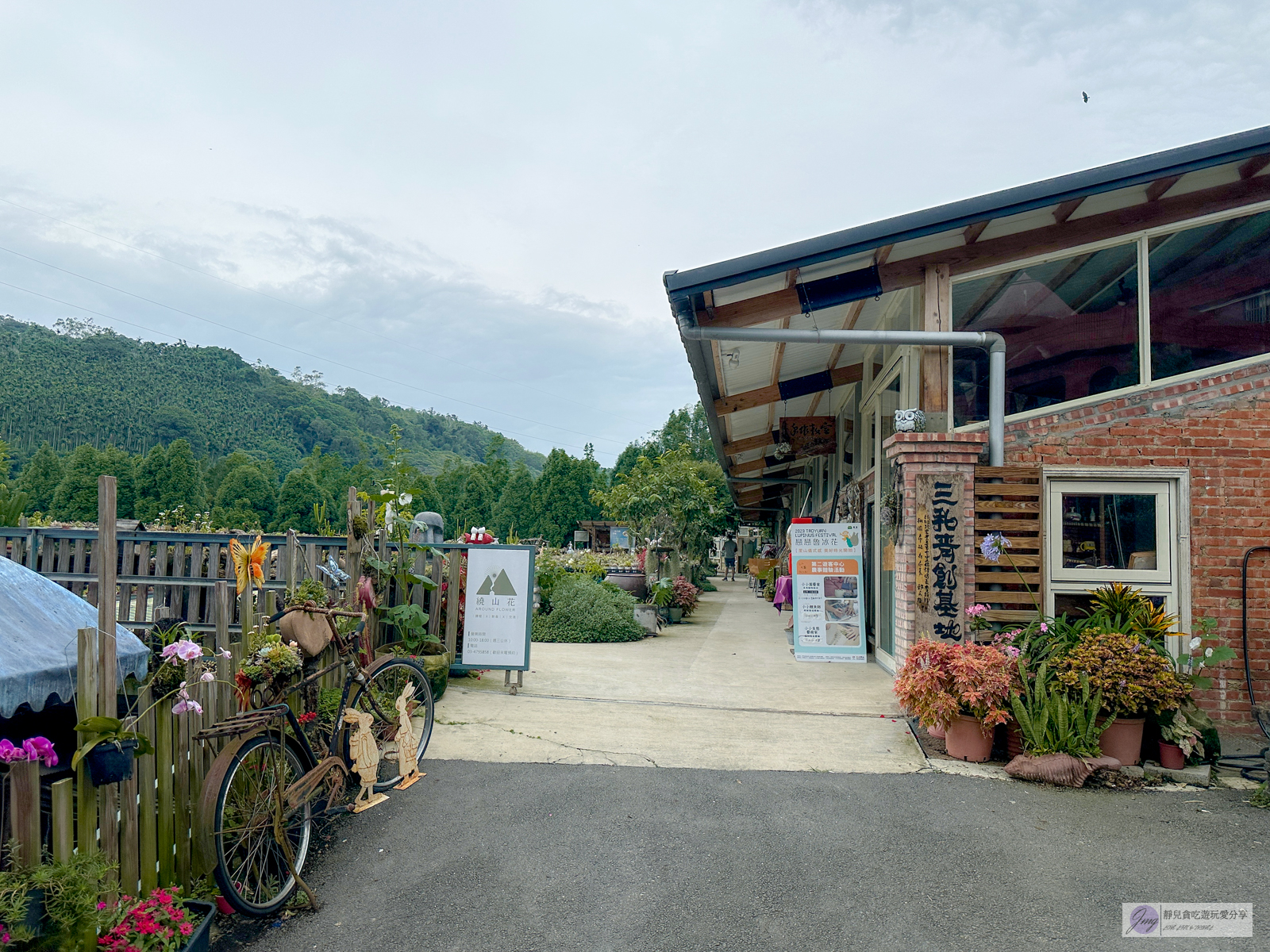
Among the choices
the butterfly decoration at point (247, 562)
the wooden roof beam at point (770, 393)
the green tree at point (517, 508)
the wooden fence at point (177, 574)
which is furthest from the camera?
the green tree at point (517, 508)

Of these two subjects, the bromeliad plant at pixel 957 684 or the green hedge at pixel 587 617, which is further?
the green hedge at pixel 587 617

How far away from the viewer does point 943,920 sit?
3.21 metres

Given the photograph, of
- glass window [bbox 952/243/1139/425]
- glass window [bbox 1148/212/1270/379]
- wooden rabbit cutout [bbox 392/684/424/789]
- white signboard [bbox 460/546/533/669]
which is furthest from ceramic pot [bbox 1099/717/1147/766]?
white signboard [bbox 460/546/533/669]

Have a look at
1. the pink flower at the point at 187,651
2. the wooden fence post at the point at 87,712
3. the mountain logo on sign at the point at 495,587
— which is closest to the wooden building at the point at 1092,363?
the mountain logo on sign at the point at 495,587

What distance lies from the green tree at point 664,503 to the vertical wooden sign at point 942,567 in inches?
403

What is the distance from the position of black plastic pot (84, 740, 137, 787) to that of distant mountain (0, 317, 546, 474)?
61654 mm

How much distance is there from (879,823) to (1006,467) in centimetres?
345

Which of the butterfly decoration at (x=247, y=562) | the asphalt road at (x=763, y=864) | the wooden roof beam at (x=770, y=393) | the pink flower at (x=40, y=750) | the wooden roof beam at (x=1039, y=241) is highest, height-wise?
the wooden roof beam at (x=1039, y=241)

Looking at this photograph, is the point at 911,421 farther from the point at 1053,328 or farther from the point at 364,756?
the point at 364,756

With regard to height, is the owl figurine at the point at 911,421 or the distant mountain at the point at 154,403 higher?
the distant mountain at the point at 154,403

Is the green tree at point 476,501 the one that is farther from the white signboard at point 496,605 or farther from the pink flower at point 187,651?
the pink flower at point 187,651

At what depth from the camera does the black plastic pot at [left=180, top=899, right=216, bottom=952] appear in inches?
106

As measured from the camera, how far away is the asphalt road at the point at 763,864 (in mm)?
3125
